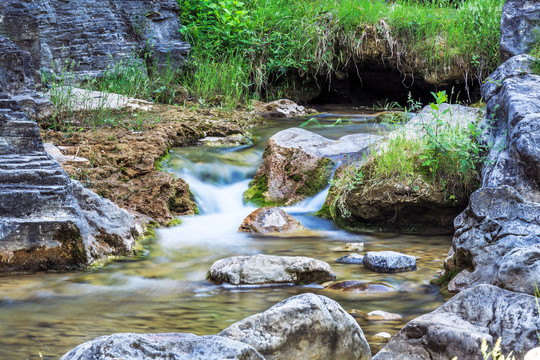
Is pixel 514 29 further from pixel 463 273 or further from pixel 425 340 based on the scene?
pixel 425 340

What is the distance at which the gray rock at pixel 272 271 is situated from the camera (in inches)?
172

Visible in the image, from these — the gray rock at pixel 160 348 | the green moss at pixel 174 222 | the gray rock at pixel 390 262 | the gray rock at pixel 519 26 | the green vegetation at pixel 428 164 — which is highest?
the gray rock at pixel 519 26

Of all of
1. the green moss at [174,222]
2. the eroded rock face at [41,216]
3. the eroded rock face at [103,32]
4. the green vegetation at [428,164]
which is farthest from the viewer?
the eroded rock face at [103,32]

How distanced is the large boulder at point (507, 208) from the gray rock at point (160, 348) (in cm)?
183

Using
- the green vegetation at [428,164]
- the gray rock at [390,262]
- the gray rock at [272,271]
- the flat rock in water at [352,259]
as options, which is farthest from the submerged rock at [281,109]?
the gray rock at [272,271]

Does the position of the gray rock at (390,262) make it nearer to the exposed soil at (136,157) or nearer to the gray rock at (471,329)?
the gray rock at (471,329)

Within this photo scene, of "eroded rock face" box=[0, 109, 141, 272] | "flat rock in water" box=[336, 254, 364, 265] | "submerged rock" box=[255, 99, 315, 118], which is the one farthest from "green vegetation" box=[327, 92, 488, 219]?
"submerged rock" box=[255, 99, 315, 118]

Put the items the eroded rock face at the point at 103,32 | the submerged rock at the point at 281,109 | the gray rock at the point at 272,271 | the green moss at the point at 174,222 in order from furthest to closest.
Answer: the submerged rock at the point at 281,109 < the eroded rock face at the point at 103,32 < the green moss at the point at 174,222 < the gray rock at the point at 272,271

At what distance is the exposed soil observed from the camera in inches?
241

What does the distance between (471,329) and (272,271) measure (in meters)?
1.94

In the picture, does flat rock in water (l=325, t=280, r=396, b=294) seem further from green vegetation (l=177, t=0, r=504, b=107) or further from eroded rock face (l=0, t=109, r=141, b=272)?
green vegetation (l=177, t=0, r=504, b=107)

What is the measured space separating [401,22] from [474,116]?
16.9 ft

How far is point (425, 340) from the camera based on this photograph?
105 inches

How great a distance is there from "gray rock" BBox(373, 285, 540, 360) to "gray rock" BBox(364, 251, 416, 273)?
68.8 inches
